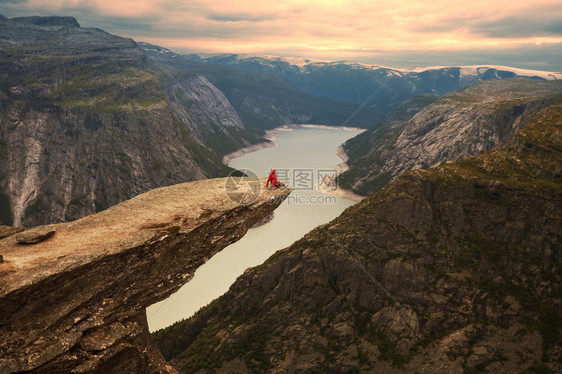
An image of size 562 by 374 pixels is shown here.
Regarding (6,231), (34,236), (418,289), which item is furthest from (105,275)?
(418,289)

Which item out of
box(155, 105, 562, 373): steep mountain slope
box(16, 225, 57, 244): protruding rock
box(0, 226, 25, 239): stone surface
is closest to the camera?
box(16, 225, 57, 244): protruding rock

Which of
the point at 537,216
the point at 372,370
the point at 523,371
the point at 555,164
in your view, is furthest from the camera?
the point at 555,164

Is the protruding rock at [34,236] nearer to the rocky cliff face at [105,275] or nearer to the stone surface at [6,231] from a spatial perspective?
the rocky cliff face at [105,275]

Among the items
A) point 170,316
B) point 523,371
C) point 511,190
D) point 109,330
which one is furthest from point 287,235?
point 109,330

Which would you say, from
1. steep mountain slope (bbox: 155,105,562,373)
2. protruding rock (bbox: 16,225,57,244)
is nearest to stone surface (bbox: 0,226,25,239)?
protruding rock (bbox: 16,225,57,244)

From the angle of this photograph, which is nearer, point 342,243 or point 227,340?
point 227,340

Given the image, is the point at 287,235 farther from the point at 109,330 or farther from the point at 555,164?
the point at 109,330

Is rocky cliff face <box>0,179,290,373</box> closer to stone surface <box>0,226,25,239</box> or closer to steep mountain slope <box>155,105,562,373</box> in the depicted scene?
stone surface <box>0,226,25,239</box>
